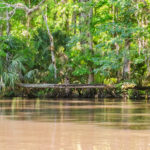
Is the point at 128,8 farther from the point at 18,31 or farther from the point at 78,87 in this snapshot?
the point at 18,31

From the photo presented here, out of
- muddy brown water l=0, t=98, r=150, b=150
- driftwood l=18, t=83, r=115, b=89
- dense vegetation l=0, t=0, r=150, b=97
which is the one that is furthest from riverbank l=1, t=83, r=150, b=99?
muddy brown water l=0, t=98, r=150, b=150

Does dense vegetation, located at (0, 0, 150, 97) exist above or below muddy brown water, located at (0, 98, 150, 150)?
above

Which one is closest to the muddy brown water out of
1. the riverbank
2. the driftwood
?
the riverbank

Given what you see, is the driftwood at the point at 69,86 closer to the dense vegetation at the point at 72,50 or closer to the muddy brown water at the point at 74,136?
the dense vegetation at the point at 72,50

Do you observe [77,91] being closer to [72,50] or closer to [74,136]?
[72,50]

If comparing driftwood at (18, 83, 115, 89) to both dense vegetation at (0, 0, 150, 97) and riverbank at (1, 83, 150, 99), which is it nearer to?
riverbank at (1, 83, 150, 99)

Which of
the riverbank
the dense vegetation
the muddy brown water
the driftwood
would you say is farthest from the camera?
the driftwood

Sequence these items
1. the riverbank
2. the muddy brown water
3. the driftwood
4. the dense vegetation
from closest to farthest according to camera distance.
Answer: the muddy brown water → the dense vegetation → the riverbank → the driftwood

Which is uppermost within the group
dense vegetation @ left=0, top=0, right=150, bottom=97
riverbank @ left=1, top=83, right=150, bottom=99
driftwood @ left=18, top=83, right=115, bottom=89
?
dense vegetation @ left=0, top=0, right=150, bottom=97

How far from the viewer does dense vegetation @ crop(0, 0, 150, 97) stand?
2734 centimetres

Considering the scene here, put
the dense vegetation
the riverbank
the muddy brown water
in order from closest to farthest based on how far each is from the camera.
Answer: the muddy brown water, the dense vegetation, the riverbank

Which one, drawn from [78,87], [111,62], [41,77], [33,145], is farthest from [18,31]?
[33,145]

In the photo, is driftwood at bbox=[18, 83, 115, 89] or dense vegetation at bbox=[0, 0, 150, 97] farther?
driftwood at bbox=[18, 83, 115, 89]

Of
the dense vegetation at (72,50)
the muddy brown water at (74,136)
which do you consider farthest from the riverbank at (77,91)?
the muddy brown water at (74,136)
